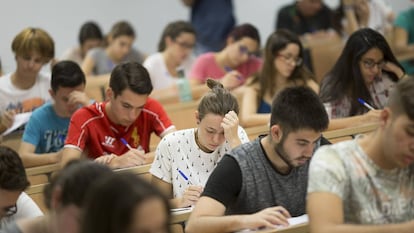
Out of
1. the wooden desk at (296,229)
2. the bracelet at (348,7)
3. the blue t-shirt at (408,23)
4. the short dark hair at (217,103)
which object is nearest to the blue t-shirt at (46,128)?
the short dark hair at (217,103)

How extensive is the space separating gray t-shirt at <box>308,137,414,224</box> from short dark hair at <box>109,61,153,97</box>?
144 cm

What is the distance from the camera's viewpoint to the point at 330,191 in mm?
2098

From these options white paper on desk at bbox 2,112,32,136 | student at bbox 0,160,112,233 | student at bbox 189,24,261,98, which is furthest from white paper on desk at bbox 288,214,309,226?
student at bbox 189,24,261,98

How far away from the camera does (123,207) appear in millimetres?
1576

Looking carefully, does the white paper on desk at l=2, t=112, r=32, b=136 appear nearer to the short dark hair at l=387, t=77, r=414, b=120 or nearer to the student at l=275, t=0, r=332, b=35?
the short dark hair at l=387, t=77, r=414, b=120

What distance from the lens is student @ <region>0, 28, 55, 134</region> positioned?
4.26 meters

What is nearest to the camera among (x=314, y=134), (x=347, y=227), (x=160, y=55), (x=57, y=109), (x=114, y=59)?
(x=347, y=227)

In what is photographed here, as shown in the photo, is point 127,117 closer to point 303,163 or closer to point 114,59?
point 303,163

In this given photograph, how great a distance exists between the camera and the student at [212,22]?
6.37 meters

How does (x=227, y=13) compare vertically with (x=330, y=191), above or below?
above

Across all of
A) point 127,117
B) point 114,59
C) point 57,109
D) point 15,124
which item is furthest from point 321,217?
point 114,59

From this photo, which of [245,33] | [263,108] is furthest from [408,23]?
[263,108]

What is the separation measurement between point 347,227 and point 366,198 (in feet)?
0.44

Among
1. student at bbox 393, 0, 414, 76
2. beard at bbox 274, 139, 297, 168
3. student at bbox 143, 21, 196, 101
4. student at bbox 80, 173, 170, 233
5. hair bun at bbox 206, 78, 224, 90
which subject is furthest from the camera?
student at bbox 393, 0, 414, 76
